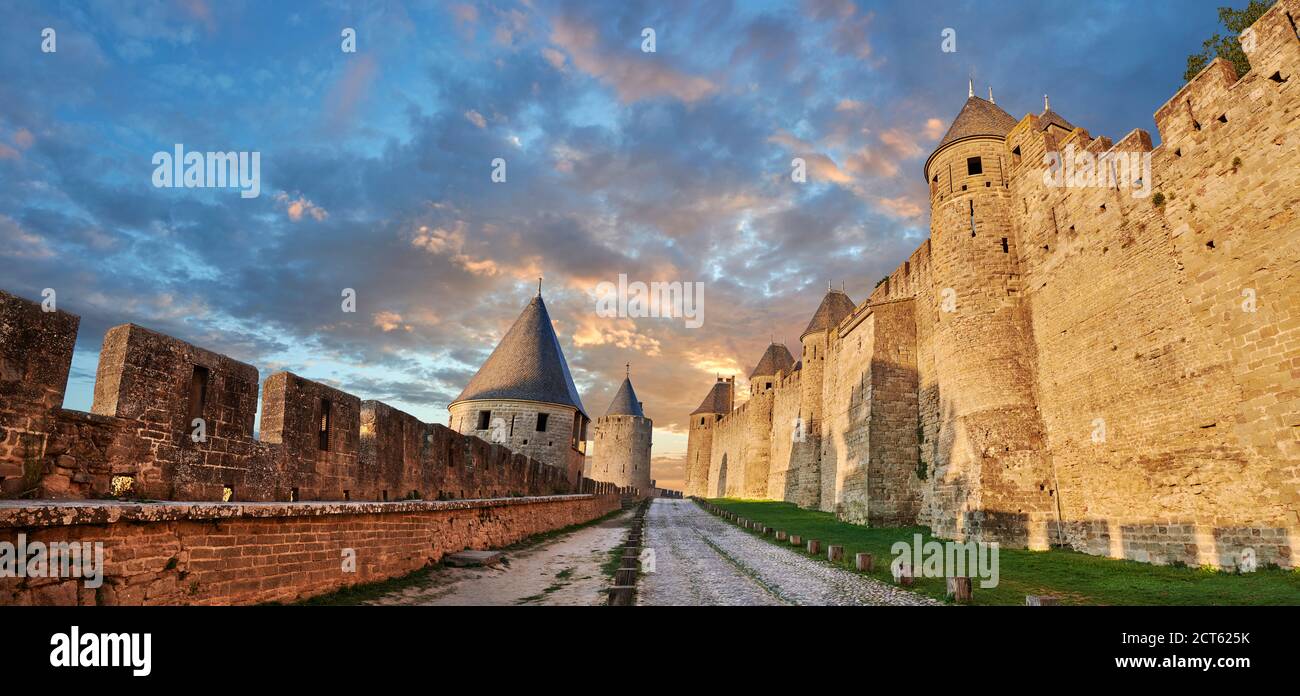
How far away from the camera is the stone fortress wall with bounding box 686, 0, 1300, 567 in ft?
31.0

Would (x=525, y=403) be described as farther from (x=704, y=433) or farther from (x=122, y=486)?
(x=704, y=433)

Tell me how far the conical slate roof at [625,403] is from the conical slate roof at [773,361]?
13.2m

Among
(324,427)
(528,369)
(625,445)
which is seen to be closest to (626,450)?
(625,445)

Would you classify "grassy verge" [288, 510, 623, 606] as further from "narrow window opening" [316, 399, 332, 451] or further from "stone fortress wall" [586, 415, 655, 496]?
"stone fortress wall" [586, 415, 655, 496]

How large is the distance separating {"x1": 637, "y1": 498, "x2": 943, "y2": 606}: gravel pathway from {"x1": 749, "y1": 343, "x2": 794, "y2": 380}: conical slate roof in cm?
3935

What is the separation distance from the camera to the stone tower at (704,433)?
6631 centimetres

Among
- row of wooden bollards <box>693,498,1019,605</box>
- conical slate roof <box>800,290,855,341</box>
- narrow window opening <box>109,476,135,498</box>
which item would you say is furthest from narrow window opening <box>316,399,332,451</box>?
conical slate roof <box>800,290,855,341</box>

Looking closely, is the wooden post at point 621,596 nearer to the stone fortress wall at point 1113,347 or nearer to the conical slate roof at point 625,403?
the stone fortress wall at point 1113,347

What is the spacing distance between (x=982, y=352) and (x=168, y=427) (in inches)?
686

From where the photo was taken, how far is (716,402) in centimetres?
7050
